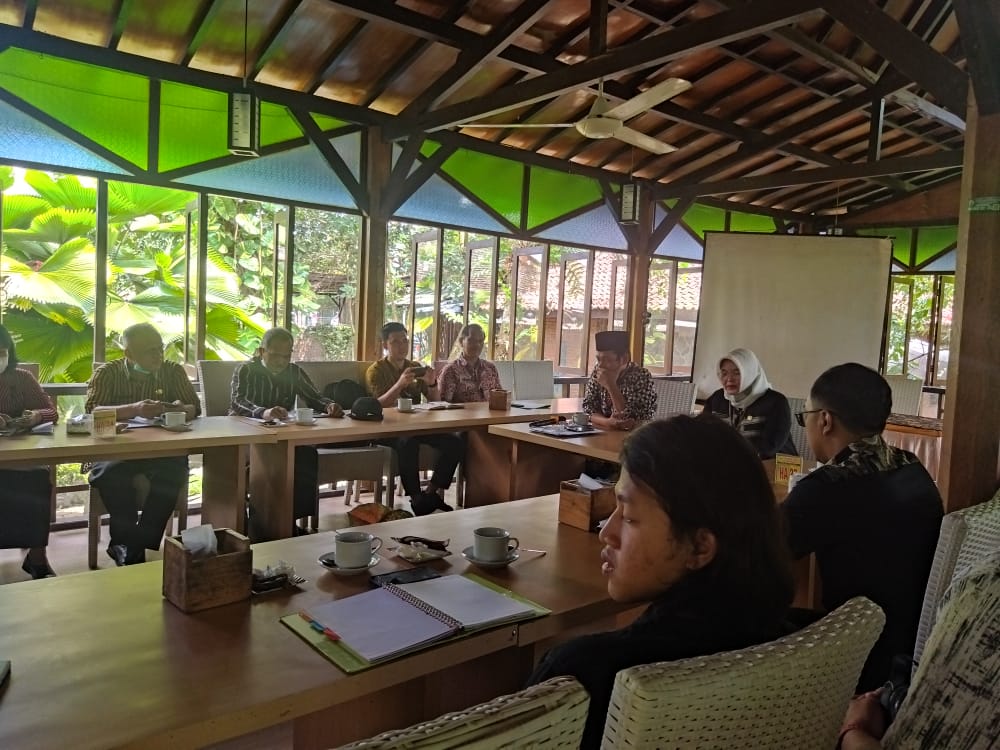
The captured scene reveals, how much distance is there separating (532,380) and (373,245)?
169 cm

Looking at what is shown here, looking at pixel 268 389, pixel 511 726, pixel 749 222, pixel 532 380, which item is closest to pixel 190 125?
pixel 268 389

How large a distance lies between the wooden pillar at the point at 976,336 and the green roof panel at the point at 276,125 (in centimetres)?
437

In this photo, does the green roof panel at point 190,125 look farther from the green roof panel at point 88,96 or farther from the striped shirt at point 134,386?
the striped shirt at point 134,386

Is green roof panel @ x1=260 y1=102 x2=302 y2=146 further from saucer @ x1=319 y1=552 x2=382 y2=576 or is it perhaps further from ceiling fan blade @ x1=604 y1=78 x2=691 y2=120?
saucer @ x1=319 y1=552 x2=382 y2=576

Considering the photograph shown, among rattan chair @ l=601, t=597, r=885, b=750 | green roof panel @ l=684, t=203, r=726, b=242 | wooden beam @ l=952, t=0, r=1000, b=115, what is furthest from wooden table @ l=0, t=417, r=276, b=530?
green roof panel @ l=684, t=203, r=726, b=242

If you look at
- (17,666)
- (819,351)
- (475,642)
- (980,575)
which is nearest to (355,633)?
(475,642)

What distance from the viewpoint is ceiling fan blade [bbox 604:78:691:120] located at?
3.45m

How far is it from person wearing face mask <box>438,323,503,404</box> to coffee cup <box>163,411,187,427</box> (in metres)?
1.95

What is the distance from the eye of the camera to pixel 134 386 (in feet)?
11.6

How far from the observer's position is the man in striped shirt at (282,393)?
12.5ft

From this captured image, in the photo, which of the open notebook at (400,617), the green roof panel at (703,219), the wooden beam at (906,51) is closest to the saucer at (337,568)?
the open notebook at (400,617)

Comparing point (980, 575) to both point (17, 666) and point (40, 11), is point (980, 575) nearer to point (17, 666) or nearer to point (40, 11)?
point (17, 666)

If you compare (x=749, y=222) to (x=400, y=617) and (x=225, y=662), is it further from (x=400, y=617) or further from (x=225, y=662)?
(x=225, y=662)

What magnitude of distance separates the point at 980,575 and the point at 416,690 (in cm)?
137
